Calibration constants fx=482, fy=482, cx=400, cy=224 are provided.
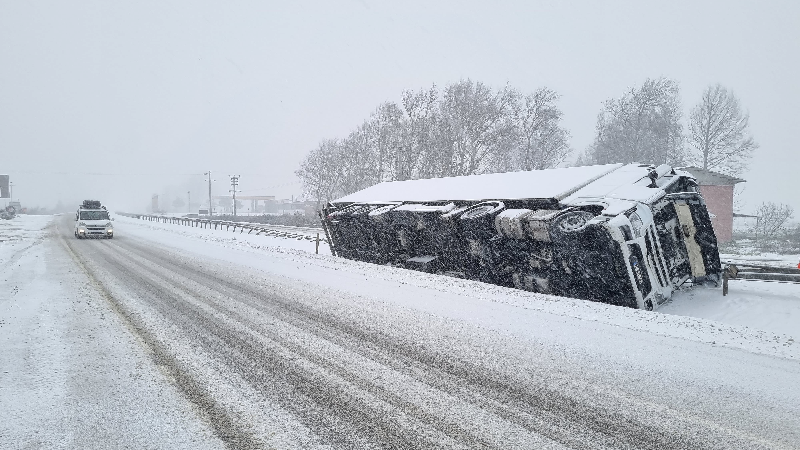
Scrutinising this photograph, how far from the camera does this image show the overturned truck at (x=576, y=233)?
8.83m

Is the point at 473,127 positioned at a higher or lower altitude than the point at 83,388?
higher

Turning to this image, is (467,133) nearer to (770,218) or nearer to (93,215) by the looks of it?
(770,218)

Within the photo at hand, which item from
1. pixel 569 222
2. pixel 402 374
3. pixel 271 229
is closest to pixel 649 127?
pixel 271 229

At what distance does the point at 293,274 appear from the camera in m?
12.4

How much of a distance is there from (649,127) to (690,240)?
36.4 m

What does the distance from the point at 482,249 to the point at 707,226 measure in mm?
4768

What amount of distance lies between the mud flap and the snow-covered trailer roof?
1933 mm

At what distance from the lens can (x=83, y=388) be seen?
14.8 feet

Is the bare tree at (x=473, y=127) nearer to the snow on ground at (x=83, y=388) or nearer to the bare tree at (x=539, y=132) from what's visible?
the bare tree at (x=539, y=132)

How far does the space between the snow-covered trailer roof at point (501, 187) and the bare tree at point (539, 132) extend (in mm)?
27550

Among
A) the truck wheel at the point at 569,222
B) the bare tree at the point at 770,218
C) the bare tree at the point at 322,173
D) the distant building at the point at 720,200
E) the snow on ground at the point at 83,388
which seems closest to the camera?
the snow on ground at the point at 83,388

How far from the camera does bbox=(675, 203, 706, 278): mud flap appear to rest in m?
9.86

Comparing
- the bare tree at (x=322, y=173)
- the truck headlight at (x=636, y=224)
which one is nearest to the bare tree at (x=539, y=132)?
the bare tree at (x=322, y=173)

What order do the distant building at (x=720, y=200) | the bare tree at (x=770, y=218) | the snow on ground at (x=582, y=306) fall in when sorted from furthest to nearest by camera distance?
the bare tree at (x=770, y=218)
the distant building at (x=720, y=200)
the snow on ground at (x=582, y=306)
